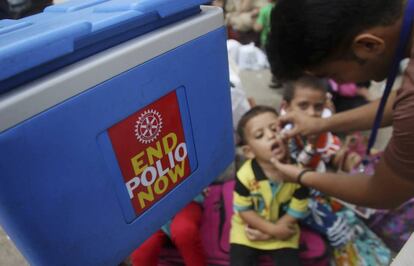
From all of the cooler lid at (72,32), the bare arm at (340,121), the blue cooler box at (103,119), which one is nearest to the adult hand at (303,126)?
the bare arm at (340,121)

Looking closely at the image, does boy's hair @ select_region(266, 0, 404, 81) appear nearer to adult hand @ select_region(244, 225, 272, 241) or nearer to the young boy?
the young boy

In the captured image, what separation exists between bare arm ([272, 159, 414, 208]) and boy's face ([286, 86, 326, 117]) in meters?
0.63

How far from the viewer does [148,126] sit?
50 cm

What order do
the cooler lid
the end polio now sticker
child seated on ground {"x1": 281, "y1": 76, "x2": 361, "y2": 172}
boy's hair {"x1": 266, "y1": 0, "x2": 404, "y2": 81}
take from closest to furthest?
the cooler lid
the end polio now sticker
boy's hair {"x1": 266, "y1": 0, "x2": 404, "y2": 81}
child seated on ground {"x1": 281, "y1": 76, "x2": 361, "y2": 172}

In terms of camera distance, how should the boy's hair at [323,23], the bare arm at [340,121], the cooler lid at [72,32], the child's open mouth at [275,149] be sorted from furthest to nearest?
the child's open mouth at [275,149]
the bare arm at [340,121]
the boy's hair at [323,23]
the cooler lid at [72,32]

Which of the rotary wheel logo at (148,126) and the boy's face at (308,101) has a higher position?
the rotary wheel logo at (148,126)

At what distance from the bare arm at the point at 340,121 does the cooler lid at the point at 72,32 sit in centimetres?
78

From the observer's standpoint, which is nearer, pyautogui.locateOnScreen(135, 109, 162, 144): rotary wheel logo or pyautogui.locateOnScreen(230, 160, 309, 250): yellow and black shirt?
pyautogui.locateOnScreen(135, 109, 162, 144): rotary wheel logo

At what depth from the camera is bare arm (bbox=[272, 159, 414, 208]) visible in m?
0.68

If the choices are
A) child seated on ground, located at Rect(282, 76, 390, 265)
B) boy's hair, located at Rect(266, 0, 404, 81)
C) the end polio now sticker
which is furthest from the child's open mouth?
the end polio now sticker

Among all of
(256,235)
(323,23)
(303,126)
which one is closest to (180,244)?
Answer: (256,235)

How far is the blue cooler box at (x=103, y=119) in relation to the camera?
0.37m

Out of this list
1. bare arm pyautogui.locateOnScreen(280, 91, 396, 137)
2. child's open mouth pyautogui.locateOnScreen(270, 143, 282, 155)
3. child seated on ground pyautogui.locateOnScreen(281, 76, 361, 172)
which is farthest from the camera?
child seated on ground pyautogui.locateOnScreen(281, 76, 361, 172)

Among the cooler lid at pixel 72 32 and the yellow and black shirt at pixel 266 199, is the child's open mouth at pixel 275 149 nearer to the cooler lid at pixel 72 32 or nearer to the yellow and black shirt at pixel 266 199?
the yellow and black shirt at pixel 266 199
